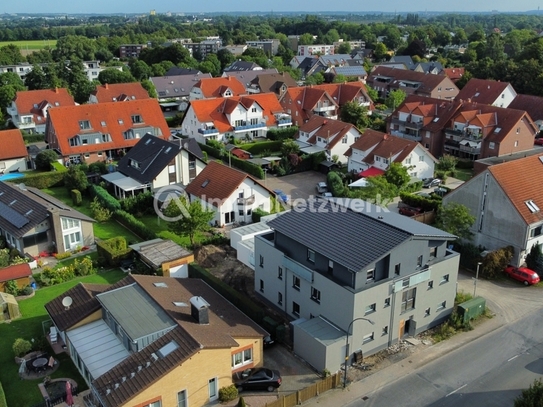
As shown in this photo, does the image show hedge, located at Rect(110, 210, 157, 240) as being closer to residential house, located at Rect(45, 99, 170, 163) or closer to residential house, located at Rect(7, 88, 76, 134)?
residential house, located at Rect(45, 99, 170, 163)

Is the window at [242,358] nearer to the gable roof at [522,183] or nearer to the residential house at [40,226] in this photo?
the residential house at [40,226]


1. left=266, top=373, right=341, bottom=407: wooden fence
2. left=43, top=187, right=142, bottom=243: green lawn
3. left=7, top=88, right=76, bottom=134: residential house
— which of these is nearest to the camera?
left=266, top=373, right=341, bottom=407: wooden fence


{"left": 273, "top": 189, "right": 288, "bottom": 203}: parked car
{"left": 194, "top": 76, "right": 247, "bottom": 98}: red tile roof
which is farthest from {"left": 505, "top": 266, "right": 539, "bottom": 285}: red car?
{"left": 194, "top": 76, "right": 247, "bottom": 98}: red tile roof

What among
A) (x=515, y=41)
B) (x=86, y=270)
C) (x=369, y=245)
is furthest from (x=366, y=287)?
(x=515, y=41)

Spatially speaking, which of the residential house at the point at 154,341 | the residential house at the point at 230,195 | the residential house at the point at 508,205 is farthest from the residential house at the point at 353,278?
the residential house at the point at 230,195

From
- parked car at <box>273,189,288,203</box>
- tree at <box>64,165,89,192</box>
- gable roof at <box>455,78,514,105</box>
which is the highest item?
gable roof at <box>455,78,514,105</box>

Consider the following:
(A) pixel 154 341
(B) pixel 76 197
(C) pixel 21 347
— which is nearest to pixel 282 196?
(B) pixel 76 197

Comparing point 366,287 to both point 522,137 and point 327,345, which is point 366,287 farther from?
point 522,137
